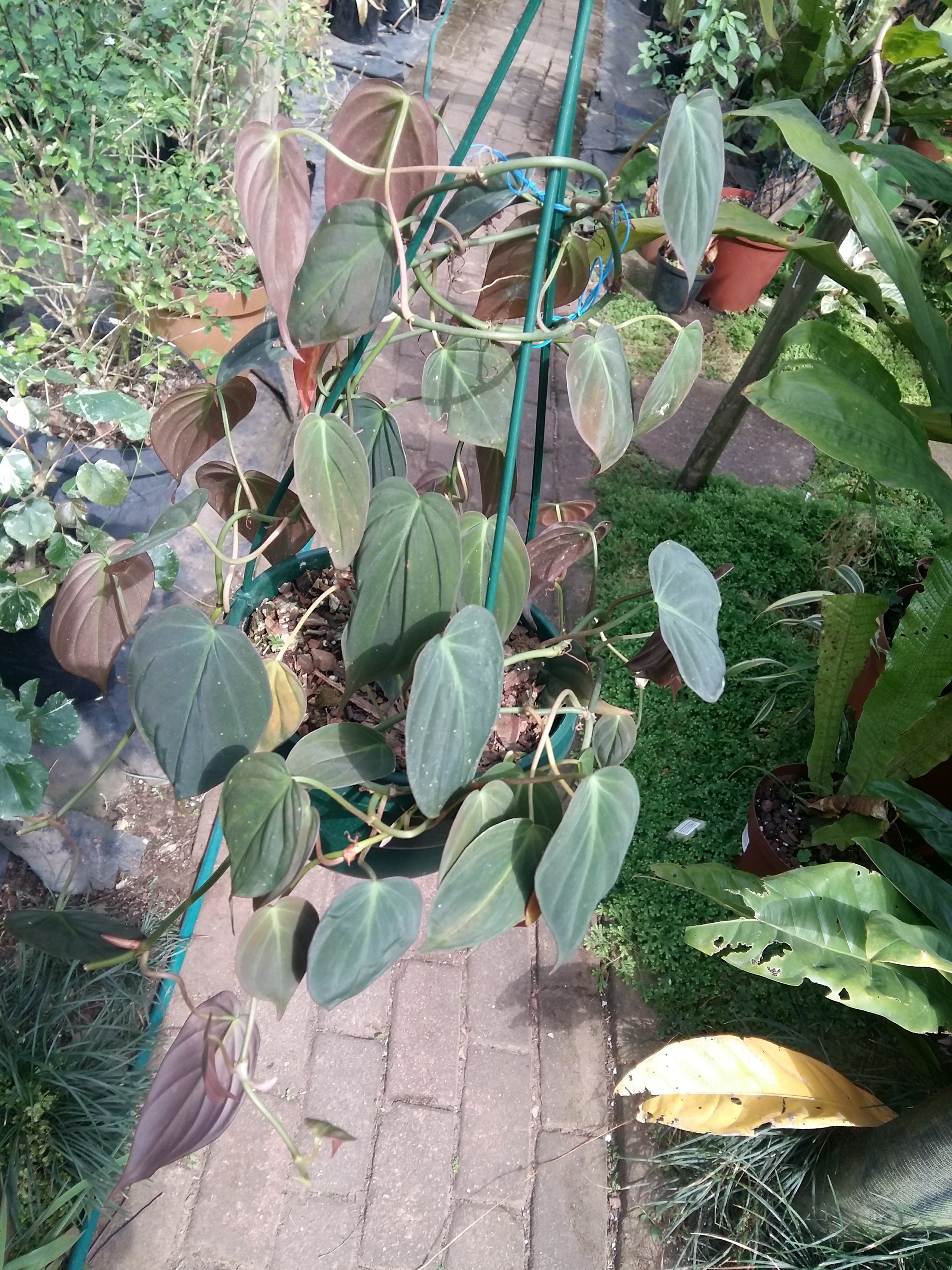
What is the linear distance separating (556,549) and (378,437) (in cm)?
26

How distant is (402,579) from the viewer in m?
0.81

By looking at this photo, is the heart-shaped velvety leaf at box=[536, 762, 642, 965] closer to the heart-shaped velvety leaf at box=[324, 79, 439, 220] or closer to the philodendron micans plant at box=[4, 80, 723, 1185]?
the philodendron micans plant at box=[4, 80, 723, 1185]

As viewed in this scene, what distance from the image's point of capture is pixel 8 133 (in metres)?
1.66

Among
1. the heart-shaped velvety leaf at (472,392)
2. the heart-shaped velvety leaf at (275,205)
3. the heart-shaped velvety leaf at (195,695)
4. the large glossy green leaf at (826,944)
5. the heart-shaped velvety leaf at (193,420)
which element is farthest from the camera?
the large glossy green leaf at (826,944)

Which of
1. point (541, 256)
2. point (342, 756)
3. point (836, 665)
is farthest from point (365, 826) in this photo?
point (836, 665)

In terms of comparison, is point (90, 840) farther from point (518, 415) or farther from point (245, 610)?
point (518, 415)

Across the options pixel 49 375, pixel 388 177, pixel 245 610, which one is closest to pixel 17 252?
pixel 49 375

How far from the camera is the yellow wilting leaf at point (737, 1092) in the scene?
1.25 m

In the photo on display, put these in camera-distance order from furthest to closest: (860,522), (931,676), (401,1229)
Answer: (860,522)
(931,676)
(401,1229)

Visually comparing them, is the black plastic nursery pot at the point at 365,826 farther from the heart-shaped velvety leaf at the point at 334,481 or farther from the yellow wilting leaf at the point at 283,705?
the heart-shaped velvety leaf at the point at 334,481

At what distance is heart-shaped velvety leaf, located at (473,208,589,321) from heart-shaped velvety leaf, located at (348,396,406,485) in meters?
0.16

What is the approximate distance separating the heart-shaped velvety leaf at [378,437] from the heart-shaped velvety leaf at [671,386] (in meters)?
0.31

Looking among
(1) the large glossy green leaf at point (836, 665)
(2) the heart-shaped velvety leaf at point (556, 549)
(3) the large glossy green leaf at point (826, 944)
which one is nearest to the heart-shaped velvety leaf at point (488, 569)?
(2) the heart-shaped velvety leaf at point (556, 549)

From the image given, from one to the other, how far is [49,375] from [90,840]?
0.79m
